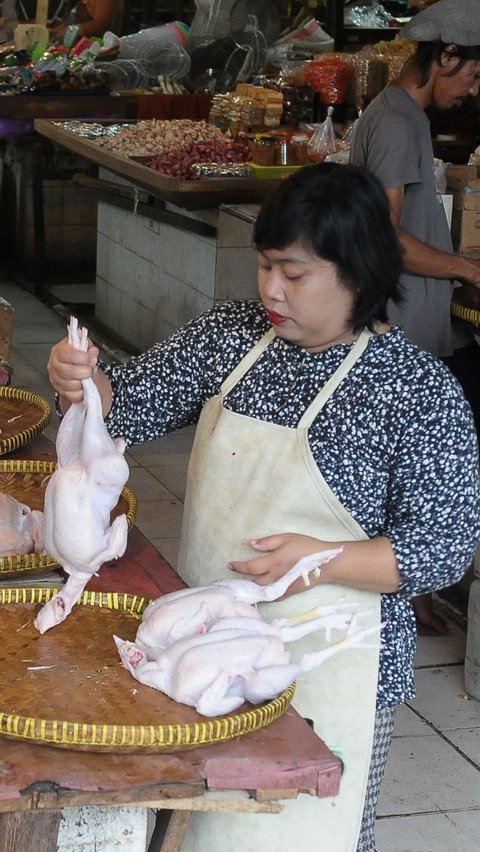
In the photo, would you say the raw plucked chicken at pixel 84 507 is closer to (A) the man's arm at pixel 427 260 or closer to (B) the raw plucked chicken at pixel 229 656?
(B) the raw plucked chicken at pixel 229 656

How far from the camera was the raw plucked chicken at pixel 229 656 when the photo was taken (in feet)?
5.30

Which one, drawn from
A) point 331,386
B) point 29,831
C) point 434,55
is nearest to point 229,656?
point 29,831

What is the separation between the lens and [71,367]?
75.0 inches

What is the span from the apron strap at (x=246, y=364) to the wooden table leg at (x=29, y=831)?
84cm

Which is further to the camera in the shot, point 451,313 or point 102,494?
point 451,313

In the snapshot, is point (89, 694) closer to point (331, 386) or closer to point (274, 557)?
point (274, 557)

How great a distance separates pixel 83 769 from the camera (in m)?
1.50

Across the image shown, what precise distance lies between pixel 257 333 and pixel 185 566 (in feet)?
1.50

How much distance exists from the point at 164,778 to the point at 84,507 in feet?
1.64

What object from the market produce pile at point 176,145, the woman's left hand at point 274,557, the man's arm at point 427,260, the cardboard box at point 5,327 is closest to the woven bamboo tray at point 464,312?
the man's arm at point 427,260

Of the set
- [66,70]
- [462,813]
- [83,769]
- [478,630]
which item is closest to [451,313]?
[478,630]

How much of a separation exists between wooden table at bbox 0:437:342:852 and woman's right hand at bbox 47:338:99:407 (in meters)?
0.61

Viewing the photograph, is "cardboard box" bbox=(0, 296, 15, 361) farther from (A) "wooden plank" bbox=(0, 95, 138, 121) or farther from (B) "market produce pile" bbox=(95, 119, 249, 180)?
(A) "wooden plank" bbox=(0, 95, 138, 121)

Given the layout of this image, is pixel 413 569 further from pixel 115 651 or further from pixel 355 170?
pixel 355 170
